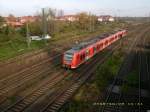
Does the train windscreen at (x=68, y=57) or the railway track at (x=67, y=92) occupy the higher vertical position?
the train windscreen at (x=68, y=57)

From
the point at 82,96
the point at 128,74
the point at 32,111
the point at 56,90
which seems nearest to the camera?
the point at 32,111

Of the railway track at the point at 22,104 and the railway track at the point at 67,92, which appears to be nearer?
the railway track at the point at 22,104

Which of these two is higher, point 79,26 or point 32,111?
point 79,26

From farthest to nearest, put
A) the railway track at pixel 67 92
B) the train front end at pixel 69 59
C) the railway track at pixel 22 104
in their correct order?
the train front end at pixel 69 59
the railway track at pixel 67 92
the railway track at pixel 22 104

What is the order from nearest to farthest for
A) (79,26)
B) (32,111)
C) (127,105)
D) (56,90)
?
1. (32,111)
2. (127,105)
3. (56,90)
4. (79,26)

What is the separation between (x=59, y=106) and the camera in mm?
16281

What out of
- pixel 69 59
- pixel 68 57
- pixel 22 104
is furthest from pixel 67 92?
pixel 68 57

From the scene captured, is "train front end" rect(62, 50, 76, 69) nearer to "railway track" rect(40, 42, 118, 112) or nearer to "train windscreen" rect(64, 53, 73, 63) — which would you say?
"train windscreen" rect(64, 53, 73, 63)

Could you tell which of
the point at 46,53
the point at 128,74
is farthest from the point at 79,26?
the point at 128,74

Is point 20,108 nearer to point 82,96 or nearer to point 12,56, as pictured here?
point 82,96

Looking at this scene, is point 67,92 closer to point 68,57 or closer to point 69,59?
point 69,59

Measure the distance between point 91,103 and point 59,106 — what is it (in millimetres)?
2783

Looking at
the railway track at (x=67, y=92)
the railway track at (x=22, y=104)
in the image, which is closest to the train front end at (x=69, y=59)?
the railway track at (x=67, y=92)

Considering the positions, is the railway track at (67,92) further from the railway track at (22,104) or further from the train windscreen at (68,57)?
the train windscreen at (68,57)
